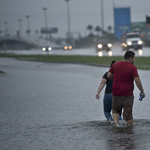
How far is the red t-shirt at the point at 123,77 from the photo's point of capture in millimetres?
6633

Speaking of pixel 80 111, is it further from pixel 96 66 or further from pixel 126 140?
pixel 96 66

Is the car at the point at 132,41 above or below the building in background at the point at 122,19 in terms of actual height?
below

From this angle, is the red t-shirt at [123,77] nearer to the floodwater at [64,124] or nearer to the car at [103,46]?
the floodwater at [64,124]

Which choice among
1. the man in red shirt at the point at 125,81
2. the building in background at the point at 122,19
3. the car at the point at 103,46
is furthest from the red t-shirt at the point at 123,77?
the building in background at the point at 122,19

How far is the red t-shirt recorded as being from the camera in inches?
261

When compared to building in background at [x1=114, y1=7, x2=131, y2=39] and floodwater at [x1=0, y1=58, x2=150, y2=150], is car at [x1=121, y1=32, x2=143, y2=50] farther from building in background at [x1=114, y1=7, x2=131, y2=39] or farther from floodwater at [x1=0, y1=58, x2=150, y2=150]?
building in background at [x1=114, y1=7, x2=131, y2=39]

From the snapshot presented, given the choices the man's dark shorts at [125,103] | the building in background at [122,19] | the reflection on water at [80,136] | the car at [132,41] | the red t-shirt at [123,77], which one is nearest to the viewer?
the reflection on water at [80,136]

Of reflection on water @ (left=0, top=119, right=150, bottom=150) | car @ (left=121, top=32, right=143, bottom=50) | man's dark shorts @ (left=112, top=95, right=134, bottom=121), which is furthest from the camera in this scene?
car @ (left=121, top=32, right=143, bottom=50)

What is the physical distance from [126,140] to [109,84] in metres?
1.47

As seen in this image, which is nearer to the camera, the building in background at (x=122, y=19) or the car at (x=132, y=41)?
the car at (x=132, y=41)

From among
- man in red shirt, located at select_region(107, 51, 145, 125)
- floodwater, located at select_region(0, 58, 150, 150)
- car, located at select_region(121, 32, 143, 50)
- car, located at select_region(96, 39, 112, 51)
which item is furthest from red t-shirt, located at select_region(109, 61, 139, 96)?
car, located at select_region(96, 39, 112, 51)

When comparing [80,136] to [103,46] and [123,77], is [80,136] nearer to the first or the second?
[123,77]

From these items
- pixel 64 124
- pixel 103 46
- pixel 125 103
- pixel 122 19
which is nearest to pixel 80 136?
pixel 125 103

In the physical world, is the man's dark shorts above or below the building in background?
below
